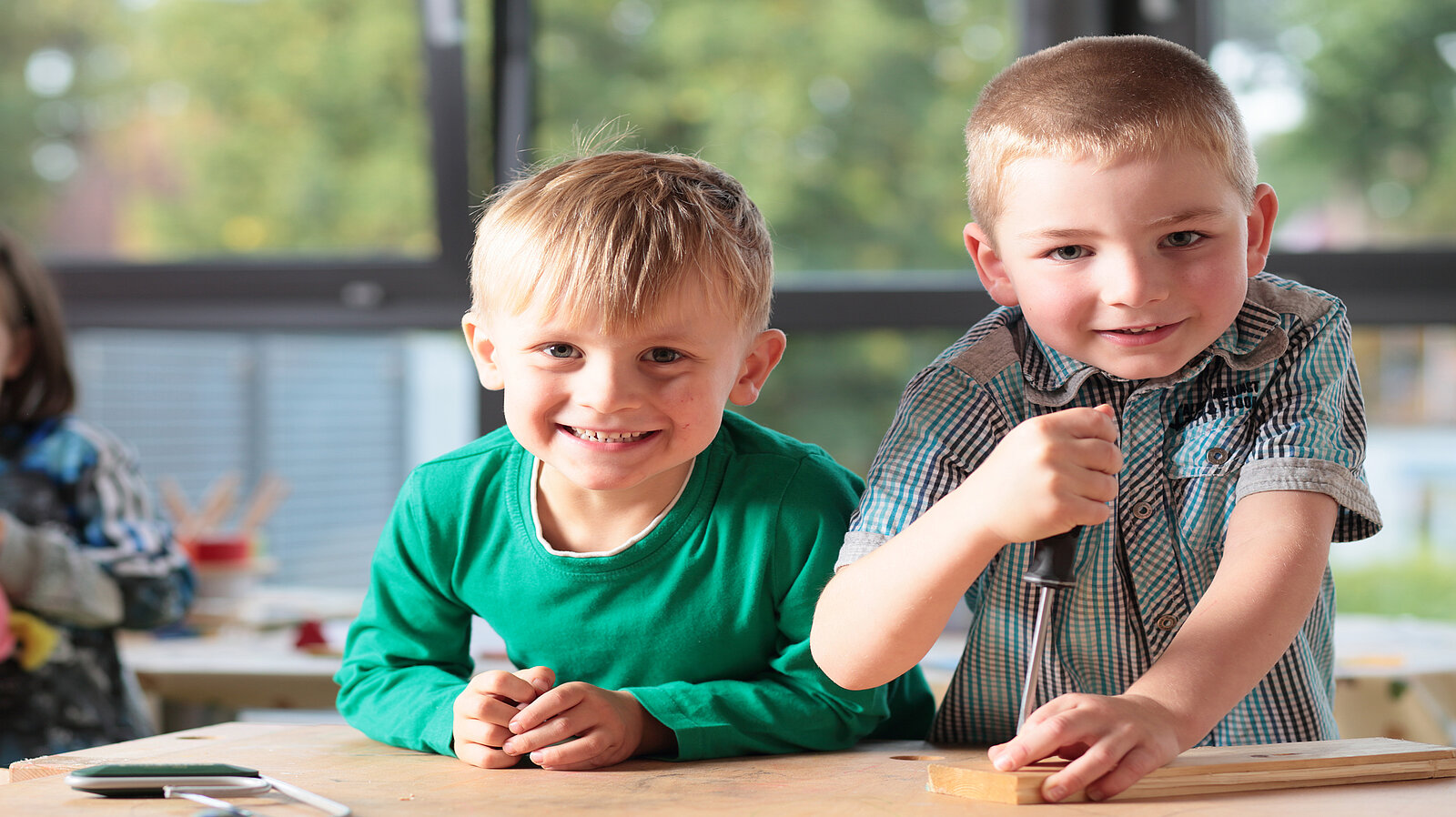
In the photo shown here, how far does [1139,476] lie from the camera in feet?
3.05

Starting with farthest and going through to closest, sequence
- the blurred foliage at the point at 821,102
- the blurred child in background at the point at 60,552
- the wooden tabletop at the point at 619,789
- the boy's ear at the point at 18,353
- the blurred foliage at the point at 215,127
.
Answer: the blurred foliage at the point at 215,127 < the blurred foliage at the point at 821,102 < the boy's ear at the point at 18,353 < the blurred child in background at the point at 60,552 < the wooden tabletop at the point at 619,789

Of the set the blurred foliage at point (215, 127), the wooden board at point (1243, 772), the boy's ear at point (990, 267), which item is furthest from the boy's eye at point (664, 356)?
the blurred foliage at point (215, 127)

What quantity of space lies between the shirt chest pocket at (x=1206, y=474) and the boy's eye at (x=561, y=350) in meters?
0.43

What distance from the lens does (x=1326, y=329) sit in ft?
3.02

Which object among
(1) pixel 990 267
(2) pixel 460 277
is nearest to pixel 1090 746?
(1) pixel 990 267

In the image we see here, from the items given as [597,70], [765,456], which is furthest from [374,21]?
[765,456]

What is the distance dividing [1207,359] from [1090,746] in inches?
12.7

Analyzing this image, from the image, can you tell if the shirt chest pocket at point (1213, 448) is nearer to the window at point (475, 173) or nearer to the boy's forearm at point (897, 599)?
the boy's forearm at point (897, 599)

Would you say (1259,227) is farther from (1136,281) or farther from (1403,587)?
(1403,587)

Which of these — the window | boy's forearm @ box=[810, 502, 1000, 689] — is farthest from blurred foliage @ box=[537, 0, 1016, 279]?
boy's forearm @ box=[810, 502, 1000, 689]

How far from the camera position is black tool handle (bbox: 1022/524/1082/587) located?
730 mm

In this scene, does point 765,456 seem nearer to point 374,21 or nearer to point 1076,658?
point 1076,658

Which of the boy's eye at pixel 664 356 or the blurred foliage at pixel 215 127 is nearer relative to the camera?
the boy's eye at pixel 664 356

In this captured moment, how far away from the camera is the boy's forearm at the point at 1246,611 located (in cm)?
76
